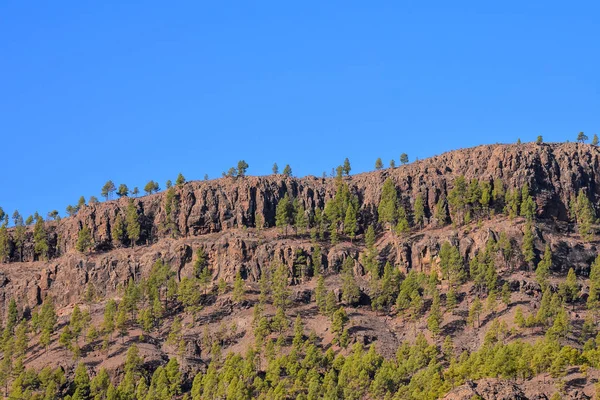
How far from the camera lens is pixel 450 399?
646 ft

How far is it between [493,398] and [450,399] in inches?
275

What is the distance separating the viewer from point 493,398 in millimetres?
194500
